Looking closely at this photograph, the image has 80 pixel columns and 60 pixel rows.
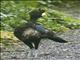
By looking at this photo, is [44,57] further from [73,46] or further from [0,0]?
[0,0]

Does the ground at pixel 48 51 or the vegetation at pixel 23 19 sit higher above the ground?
the ground at pixel 48 51

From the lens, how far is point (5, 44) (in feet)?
26.3

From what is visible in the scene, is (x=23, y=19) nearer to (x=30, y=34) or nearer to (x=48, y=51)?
(x=48, y=51)

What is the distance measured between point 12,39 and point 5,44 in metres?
0.41

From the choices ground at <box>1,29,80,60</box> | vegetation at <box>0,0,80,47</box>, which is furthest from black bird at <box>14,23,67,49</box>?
vegetation at <box>0,0,80,47</box>

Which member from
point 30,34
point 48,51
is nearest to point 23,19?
point 48,51

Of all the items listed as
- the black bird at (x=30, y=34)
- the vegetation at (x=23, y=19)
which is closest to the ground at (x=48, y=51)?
the black bird at (x=30, y=34)

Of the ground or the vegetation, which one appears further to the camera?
the vegetation

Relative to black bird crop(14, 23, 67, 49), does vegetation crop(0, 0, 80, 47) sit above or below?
below

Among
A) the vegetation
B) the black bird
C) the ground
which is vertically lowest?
the vegetation

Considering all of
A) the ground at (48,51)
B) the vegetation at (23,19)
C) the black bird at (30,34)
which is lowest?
the vegetation at (23,19)

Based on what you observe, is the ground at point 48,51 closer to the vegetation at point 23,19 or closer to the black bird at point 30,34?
the black bird at point 30,34

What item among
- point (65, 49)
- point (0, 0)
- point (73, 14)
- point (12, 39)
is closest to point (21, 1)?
point (0, 0)

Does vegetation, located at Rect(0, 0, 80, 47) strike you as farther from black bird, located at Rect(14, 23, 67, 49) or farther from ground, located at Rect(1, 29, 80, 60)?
black bird, located at Rect(14, 23, 67, 49)
